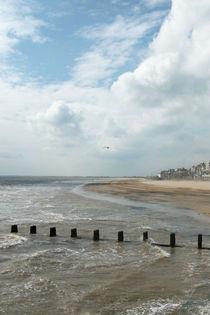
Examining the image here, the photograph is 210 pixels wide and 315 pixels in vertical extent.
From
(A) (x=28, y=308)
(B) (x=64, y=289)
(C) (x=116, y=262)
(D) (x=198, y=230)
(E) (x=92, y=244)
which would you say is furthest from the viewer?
(D) (x=198, y=230)

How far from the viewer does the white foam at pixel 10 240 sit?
1590 centimetres

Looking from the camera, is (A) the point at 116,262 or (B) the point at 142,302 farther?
(A) the point at 116,262

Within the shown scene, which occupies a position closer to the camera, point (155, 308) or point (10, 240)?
point (155, 308)

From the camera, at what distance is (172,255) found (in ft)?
45.3

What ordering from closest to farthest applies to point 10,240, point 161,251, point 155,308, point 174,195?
point 155,308, point 161,251, point 10,240, point 174,195

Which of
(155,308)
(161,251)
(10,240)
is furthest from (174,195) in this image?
(155,308)

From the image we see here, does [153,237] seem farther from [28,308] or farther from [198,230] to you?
[28,308]

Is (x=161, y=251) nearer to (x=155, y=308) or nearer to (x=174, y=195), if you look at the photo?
(x=155, y=308)

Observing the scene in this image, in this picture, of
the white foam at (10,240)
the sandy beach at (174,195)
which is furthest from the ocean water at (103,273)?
the sandy beach at (174,195)

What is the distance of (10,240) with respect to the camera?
16938 mm

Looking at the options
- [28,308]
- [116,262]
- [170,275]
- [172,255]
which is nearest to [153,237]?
[172,255]

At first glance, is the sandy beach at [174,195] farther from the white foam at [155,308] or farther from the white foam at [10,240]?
the white foam at [155,308]

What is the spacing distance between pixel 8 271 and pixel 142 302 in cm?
583

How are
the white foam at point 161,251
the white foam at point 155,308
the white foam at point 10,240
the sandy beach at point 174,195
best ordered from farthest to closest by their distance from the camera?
the sandy beach at point 174,195, the white foam at point 10,240, the white foam at point 161,251, the white foam at point 155,308
